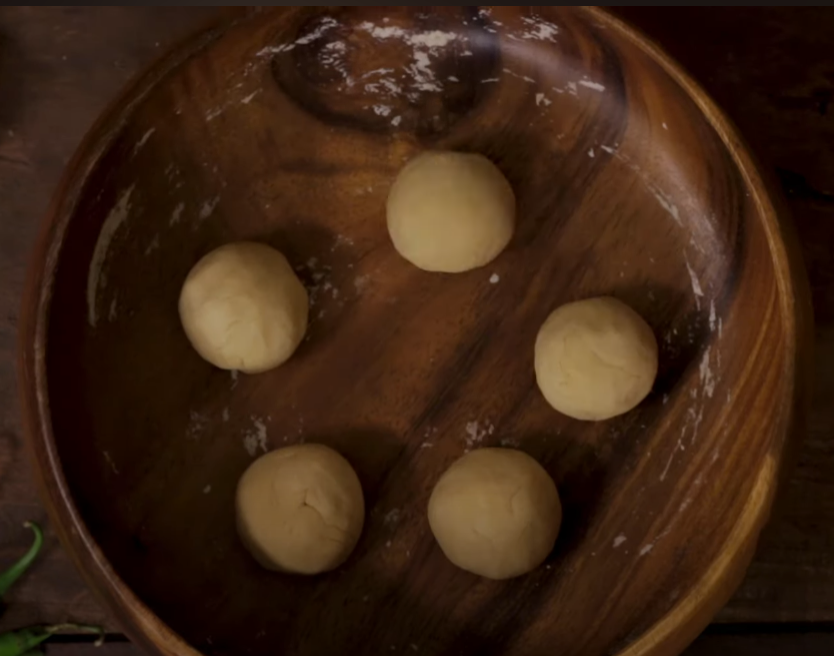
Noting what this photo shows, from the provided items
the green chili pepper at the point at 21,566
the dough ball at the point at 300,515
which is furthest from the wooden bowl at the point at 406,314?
the green chili pepper at the point at 21,566

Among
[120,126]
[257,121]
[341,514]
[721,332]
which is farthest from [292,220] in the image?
[721,332]

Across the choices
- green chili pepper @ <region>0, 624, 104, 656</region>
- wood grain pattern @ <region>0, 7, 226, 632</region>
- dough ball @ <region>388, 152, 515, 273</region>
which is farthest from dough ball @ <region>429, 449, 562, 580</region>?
wood grain pattern @ <region>0, 7, 226, 632</region>

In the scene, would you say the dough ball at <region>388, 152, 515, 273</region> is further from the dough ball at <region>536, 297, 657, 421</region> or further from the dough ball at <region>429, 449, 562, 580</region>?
the dough ball at <region>429, 449, 562, 580</region>

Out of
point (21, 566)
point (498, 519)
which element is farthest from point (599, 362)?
point (21, 566)

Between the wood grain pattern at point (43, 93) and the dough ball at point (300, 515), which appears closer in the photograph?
the dough ball at point (300, 515)

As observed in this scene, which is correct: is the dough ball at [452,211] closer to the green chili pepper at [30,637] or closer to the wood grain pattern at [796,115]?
the wood grain pattern at [796,115]

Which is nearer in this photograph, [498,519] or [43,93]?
[498,519]

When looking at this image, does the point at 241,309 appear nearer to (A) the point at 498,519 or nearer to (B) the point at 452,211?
(B) the point at 452,211
